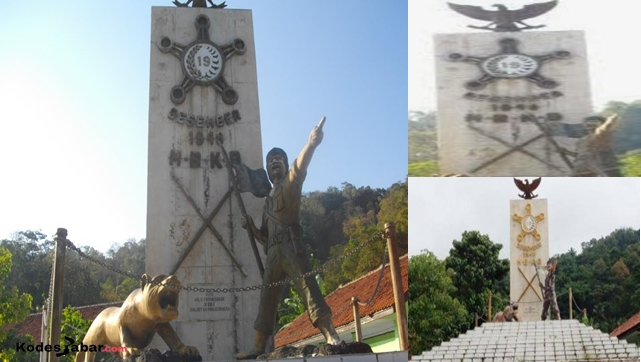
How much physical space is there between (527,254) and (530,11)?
13.8ft

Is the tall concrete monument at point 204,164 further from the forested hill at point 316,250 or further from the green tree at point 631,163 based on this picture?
the forested hill at point 316,250

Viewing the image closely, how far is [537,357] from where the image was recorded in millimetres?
13023

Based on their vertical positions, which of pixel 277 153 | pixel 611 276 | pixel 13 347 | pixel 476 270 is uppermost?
pixel 277 153

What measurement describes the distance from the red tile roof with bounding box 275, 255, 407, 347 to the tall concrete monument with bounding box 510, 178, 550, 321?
1.96 meters

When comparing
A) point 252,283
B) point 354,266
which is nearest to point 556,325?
point 252,283

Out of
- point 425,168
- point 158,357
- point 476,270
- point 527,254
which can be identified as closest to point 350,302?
point 476,270

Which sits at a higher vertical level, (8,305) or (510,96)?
(510,96)

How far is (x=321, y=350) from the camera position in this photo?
8.23m

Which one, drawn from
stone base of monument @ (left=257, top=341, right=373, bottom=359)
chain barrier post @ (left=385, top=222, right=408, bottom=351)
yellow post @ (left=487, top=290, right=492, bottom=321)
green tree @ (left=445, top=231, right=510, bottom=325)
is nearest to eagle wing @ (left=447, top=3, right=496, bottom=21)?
green tree @ (left=445, top=231, right=510, bottom=325)

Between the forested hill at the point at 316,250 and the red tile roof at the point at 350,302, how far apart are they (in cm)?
332

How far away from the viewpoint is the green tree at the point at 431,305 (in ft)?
46.3

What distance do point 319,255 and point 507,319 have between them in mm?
14577

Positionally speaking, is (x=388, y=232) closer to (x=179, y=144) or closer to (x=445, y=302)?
(x=179, y=144)

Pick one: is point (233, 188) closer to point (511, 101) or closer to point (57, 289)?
point (57, 289)
